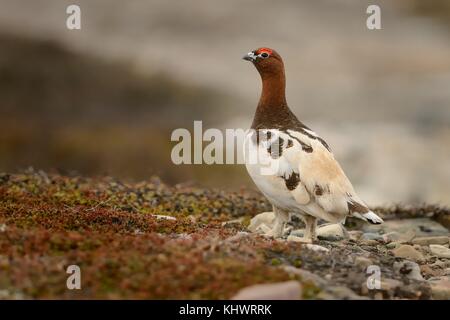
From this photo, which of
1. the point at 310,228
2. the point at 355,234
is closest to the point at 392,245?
the point at 355,234

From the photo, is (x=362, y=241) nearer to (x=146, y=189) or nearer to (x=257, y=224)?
(x=257, y=224)

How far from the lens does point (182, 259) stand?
7.53m

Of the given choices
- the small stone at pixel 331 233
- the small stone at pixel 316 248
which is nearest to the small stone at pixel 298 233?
the small stone at pixel 331 233

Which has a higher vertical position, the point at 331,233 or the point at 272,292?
the point at 331,233

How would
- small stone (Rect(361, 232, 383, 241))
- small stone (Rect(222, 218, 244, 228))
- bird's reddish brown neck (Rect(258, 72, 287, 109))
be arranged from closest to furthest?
bird's reddish brown neck (Rect(258, 72, 287, 109)) < small stone (Rect(222, 218, 244, 228)) < small stone (Rect(361, 232, 383, 241))

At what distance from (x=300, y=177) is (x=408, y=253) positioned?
104 inches

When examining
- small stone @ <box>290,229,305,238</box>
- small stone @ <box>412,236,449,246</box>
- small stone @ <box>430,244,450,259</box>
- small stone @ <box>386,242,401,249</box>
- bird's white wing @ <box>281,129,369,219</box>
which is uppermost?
bird's white wing @ <box>281,129,369,219</box>

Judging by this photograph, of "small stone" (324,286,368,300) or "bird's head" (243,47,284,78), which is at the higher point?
"bird's head" (243,47,284,78)

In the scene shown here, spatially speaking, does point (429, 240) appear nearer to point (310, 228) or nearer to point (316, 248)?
point (310, 228)

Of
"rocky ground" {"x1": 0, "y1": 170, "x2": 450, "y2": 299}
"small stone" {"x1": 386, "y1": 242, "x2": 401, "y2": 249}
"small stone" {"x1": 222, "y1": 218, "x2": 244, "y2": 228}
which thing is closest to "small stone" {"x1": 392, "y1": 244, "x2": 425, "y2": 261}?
"rocky ground" {"x1": 0, "y1": 170, "x2": 450, "y2": 299}

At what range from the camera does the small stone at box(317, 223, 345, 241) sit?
10.8 metres

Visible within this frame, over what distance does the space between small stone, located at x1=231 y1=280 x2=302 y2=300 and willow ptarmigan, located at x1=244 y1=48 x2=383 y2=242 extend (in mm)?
2135

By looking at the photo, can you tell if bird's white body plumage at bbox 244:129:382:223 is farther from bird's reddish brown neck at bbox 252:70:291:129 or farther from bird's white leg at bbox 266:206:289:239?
bird's reddish brown neck at bbox 252:70:291:129

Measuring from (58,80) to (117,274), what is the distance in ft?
81.0
